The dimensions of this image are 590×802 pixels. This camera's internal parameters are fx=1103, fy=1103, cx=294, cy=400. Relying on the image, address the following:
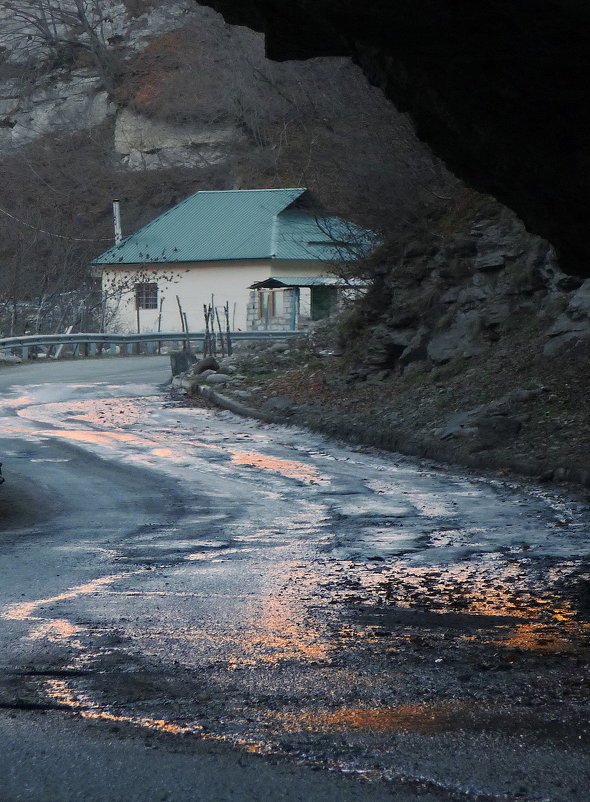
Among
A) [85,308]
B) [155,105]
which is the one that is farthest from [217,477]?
[155,105]

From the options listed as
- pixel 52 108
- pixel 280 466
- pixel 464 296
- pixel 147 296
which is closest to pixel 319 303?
pixel 147 296

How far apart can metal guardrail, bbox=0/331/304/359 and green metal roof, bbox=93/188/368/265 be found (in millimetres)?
8934

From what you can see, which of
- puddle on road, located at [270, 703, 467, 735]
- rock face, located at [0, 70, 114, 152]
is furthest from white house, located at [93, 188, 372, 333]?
puddle on road, located at [270, 703, 467, 735]

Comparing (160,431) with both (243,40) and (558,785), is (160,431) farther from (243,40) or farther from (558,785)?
(243,40)

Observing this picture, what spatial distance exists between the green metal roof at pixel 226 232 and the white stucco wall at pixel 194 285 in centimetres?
61

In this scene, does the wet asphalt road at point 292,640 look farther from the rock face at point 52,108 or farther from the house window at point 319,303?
the rock face at point 52,108

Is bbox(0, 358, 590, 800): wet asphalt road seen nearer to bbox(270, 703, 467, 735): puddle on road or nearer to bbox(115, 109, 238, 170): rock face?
bbox(270, 703, 467, 735): puddle on road

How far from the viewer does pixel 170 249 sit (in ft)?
185

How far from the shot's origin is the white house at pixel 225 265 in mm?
52656

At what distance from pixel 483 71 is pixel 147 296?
1980 inches

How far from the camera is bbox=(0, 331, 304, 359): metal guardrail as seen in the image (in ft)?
121

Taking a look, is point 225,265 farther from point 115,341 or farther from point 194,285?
point 115,341

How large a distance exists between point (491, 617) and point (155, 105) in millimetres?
69977

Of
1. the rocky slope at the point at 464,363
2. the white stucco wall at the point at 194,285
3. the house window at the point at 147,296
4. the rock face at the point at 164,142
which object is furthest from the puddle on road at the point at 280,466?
the rock face at the point at 164,142
